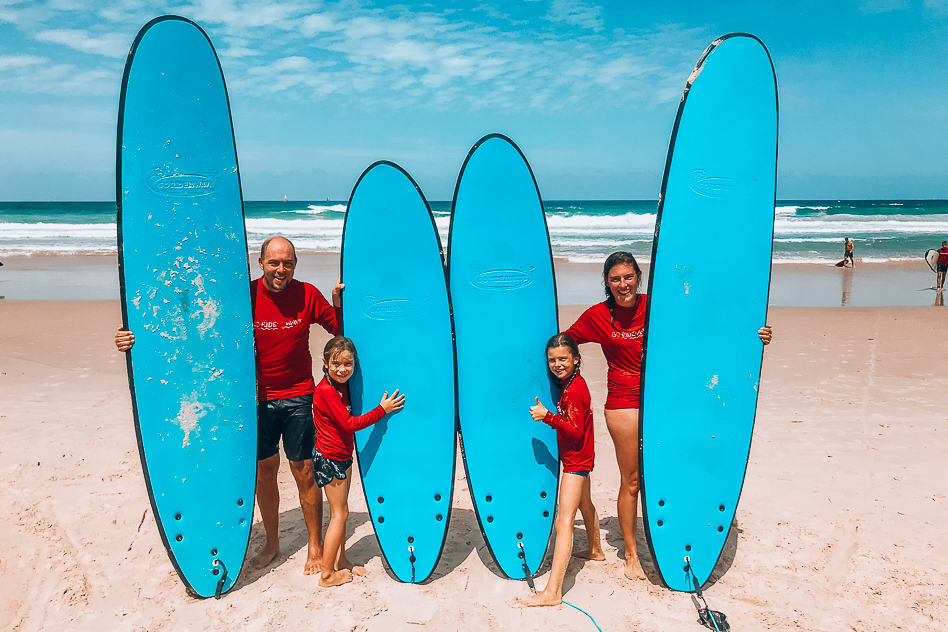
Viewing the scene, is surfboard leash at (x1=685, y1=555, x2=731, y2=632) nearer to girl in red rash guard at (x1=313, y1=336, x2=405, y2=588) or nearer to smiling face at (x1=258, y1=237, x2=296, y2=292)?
girl in red rash guard at (x1=313, y1=336, x2=405, y2=588)

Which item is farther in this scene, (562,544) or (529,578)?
(529,578)

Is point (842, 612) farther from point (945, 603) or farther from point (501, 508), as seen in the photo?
point (501, 508)

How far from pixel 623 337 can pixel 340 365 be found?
1.36 meters

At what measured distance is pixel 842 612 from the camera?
2.89 m

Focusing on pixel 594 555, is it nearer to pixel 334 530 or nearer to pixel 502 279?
pixel 334 530

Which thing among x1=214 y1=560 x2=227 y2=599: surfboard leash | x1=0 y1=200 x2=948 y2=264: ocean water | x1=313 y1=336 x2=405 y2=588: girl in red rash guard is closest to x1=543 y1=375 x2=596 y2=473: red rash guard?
x1=313 y1=336 x2=405 y2=588: girl in red rash guard

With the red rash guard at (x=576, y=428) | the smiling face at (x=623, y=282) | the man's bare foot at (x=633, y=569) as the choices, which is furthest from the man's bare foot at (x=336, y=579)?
the smiling face at (x=623, y=282)

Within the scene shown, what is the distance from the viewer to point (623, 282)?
299 centimetres

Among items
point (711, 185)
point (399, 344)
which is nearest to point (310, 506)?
point (399, 344)

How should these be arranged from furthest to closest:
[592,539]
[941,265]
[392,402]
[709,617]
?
1. [941,265]
2. [592,539]
3. [392,402]
4. [709,617]

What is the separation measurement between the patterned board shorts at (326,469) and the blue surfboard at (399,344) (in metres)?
0.28

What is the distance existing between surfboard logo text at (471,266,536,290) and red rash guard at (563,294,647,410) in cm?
42

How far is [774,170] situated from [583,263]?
1573cm

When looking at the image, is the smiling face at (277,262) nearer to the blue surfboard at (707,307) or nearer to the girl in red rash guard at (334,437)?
the girl in red rash guard at (334,437)
